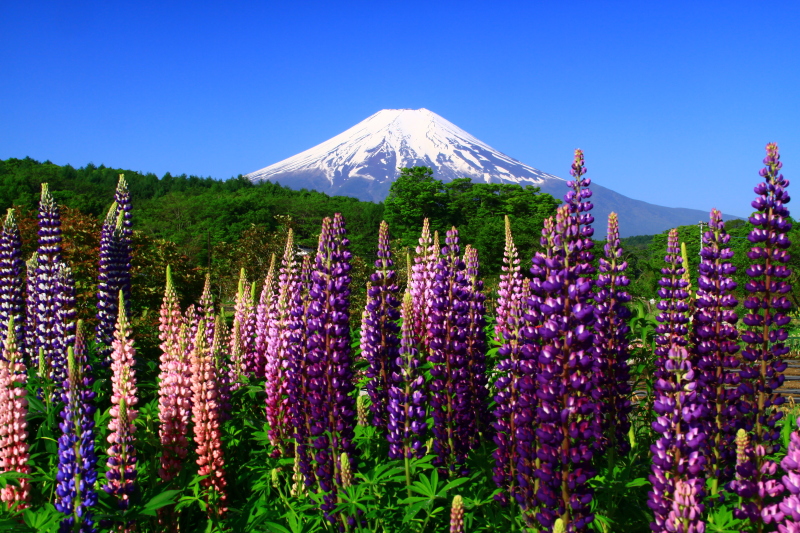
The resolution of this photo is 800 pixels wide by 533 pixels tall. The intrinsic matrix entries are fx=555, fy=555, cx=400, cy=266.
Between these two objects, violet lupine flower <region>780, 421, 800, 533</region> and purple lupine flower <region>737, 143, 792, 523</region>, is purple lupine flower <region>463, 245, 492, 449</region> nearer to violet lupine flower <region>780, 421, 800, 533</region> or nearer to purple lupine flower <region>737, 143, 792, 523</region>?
purple lupine flower <region>737, 143, 792, 523</region>

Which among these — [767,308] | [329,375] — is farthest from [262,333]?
[767,308]

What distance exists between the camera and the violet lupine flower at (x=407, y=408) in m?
3.60

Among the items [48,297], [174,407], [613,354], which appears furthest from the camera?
[48,297]

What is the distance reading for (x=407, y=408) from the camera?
143 inches

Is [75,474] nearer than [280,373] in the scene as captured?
Yes

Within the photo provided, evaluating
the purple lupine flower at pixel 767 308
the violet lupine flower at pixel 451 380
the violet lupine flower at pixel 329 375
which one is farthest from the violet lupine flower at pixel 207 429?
the purple lupine flower at pixel 767 308

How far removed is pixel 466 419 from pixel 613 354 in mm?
1132

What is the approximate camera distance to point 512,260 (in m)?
6.38

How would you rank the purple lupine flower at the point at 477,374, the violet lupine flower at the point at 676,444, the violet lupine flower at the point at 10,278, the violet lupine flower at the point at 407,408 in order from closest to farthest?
the violet lupine flower at the point at 676,444 → the violet lupine flower at the point at 407,408 → the purple lupine flower at the point at 477,374 → the violet lupine flower at the point at 10,278

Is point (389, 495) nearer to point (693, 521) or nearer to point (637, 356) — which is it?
point (693, 521)

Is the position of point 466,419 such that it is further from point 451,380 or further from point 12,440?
point 12,440

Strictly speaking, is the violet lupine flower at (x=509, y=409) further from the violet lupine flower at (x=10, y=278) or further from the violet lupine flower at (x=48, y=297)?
the violet lupine flower at (x=10, y=278)

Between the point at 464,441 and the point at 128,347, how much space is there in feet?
8.43

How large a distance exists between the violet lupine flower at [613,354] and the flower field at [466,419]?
1 cm
